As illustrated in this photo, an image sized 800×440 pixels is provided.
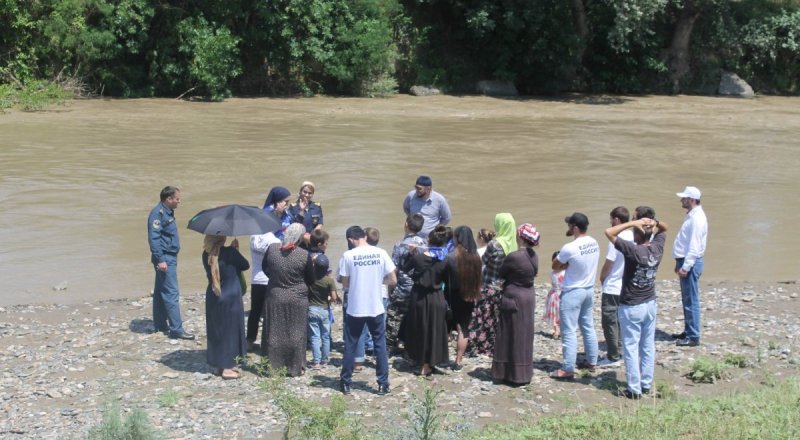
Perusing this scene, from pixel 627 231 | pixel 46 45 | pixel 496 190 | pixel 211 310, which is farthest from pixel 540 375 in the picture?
pixel 46 45

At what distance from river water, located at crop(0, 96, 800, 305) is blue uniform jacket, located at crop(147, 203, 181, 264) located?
288 cm

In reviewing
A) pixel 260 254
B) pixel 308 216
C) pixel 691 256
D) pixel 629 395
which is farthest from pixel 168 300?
pixel 691 256

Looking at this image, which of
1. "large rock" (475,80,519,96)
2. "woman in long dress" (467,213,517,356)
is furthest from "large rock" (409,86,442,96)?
"woman in long dress" (467,213,517,356)

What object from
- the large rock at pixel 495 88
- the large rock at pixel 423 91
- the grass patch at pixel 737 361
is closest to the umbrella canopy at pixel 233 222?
the grass patch at pixel 737 361

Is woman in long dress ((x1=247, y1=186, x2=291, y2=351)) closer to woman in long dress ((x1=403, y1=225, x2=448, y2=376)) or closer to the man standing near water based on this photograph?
woman in long dress ((x1=403, y1=225, x2=448, y2=376))

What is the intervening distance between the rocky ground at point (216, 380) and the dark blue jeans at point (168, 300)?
0.74ft

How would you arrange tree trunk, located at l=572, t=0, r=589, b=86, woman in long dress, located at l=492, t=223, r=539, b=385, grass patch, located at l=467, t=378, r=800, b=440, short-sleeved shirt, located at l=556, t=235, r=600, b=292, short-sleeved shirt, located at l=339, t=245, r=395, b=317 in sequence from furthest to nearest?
tree trunk, located at l=572, t=0, r=589, b=86 → short-sleeved shirt, located at l=556, t=235, r=600, b=292 → woman in long dress, located at l=492, t=223, r=539, b=385 → short-sleeved shirt, located at l=339, t=245, r=395, b=317 → grass patch, located at l=467, t=378, r=800, b=440

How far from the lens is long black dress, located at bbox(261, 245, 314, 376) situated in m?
A: 8.96

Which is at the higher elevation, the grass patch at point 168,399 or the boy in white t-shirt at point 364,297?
the boy in white t-shirt at point 364,297

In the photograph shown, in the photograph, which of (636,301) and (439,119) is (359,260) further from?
(439,119)

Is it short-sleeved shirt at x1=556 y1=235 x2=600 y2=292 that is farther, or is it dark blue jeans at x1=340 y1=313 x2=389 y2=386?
short-sleeved shirt at x1=556 y1=235 x2=600 y2=292

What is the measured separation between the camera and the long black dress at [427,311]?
359 inches

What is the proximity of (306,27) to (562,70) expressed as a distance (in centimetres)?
953

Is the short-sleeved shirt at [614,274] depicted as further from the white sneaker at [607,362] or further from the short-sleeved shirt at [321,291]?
the short-sleeved shirt at [321,291]
